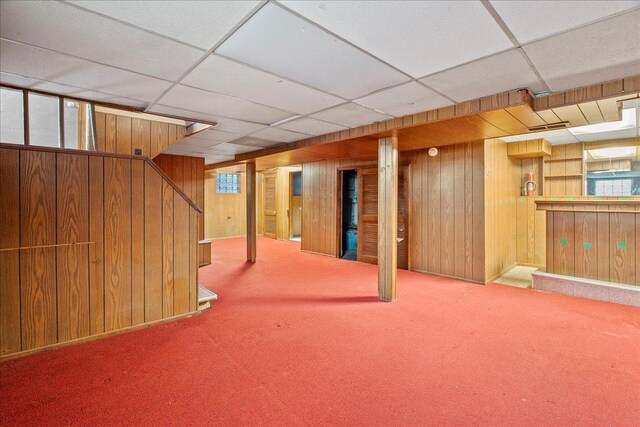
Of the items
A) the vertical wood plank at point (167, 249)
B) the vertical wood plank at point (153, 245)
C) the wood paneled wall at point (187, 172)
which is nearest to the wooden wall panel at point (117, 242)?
the vertical wood plank at point (153, 245)

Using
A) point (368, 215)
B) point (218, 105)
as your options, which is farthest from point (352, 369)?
point (368, 215)

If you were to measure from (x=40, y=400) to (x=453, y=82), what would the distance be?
3.55 metres

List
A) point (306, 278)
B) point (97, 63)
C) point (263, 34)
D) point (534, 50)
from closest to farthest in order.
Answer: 1. point (263, 34)
2. point (534, 50)
3. point (97, 63)
4. point (306, 278)

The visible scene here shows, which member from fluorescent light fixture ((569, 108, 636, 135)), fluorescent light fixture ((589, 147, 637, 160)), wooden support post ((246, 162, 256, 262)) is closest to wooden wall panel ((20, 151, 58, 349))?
wooden support post ((246, 162, 256, 262))

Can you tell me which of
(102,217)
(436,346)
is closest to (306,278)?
(436,346)

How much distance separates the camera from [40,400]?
1.94 meters

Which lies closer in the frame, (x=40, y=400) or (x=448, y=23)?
(x=448, y=23)

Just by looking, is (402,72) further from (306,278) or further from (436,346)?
(306,278)

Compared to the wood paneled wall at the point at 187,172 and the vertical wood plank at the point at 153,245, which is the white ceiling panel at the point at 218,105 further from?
the wood paneled wall at the point at 187,172

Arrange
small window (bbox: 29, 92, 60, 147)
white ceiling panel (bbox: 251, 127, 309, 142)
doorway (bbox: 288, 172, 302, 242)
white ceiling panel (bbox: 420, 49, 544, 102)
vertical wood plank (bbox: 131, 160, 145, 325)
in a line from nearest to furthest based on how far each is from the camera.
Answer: white ceiling panel (bbox: 420, 49, 544, 102) → vertical wood plank (bbox: 131, 160, 145, 325) → small window (bbox: 29, 92, 60, 147) → white ceiling panel (bbox: 251, 127, 309, 142) → doorway (bbox: 288, 172, 302, 242)

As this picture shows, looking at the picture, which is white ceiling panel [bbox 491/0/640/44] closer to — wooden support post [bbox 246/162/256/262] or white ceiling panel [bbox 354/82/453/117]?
white ceiling panel [bbox 354/82/453/117]

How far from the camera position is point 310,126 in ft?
12.6

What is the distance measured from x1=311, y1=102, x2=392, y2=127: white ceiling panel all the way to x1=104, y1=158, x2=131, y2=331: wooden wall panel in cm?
196

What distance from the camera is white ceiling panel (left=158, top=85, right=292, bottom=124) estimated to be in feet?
8.81
